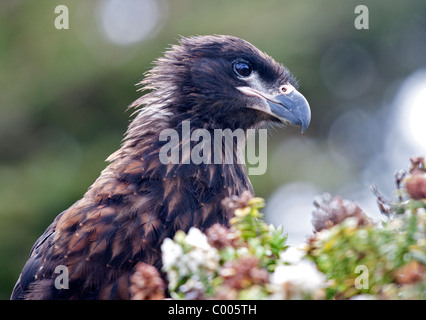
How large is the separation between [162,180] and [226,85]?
106 cm

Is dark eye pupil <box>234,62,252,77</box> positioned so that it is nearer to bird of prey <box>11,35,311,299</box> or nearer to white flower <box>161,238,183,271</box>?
bird of prey <box>11,35,311,299</box>

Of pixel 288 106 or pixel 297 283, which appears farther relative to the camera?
pixel 288 106

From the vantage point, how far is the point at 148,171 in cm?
366

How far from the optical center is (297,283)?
168cm

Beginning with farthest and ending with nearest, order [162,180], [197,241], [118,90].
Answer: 1. [118,90]
2. [162,180]
3. [197,241]

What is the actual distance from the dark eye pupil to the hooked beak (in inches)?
4.1

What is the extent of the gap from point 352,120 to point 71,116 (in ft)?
17.7

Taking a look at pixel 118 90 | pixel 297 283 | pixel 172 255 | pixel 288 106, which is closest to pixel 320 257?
pixel 297 283

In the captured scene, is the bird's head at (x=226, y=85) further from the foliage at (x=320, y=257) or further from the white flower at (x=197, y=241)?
the white flower at (x=197, y=241)

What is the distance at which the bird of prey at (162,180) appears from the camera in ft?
10.9

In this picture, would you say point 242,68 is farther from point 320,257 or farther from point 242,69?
point 320,257

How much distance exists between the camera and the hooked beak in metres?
4.35

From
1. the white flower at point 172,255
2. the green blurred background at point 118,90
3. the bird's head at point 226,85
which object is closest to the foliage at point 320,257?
the white flower at point 172,255

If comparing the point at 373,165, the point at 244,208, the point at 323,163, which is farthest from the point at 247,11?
the point at 244,208
